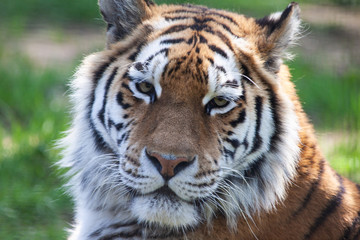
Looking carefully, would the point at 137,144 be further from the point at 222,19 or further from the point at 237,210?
the point at 222,19

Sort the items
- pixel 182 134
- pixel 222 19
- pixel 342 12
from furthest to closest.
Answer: pixel 342 12 → pixel 222 19 → pixel 182 134

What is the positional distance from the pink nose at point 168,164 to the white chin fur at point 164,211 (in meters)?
0.12

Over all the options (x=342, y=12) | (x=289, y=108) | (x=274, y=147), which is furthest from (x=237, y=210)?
(x=342, y=12)

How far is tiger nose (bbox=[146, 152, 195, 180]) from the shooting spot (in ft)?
6.66

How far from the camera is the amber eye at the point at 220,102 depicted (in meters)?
2.21

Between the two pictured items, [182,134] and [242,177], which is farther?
[242,177]

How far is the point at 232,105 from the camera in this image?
225 centimetres

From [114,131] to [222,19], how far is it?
0.65 m

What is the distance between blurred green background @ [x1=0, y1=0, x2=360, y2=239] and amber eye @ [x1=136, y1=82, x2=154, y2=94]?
80cm

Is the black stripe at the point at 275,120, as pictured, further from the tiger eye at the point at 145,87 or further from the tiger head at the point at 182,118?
the tiger eye at the point at 145,87

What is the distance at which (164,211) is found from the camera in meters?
2.12

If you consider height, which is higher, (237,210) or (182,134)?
(182,134)

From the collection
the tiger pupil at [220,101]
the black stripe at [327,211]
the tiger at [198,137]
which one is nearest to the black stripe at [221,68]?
the tiger at [198,137]

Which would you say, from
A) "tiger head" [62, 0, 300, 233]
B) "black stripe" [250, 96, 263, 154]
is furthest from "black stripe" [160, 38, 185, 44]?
"black stripe" [250, 96, 263, 154]
